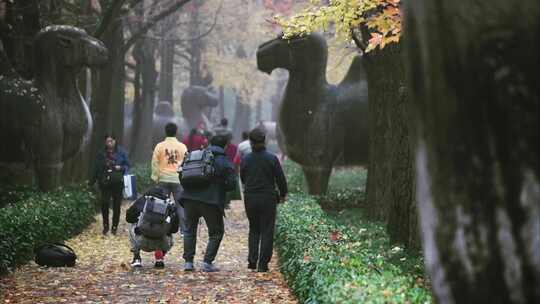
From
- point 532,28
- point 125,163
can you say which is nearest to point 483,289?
point 532,28

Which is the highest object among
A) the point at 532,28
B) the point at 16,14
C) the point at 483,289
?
the point at 16,14

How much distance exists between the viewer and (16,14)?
61.5 ft

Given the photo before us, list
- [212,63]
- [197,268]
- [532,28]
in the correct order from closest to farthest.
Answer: [532,28], [197,268], [212,63]

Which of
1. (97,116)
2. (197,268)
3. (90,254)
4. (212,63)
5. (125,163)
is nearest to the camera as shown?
(197,268)

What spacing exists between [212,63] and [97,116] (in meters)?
24.6

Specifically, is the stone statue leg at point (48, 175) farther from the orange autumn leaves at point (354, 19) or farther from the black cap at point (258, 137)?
the black cap at point (258, 137)

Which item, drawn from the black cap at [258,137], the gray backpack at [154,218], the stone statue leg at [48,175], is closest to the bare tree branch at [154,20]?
the stone statue leg at [48,175]

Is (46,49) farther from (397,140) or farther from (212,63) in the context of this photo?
(212,63)

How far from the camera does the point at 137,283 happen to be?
10836 millimetres

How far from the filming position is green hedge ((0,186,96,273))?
37.3 feet

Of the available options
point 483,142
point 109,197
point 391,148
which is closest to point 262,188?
point 391,148

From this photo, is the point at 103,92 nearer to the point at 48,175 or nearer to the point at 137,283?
the point at 48,175

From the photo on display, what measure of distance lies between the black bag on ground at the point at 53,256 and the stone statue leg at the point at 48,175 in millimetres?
5476

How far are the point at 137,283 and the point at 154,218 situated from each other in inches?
48.5
